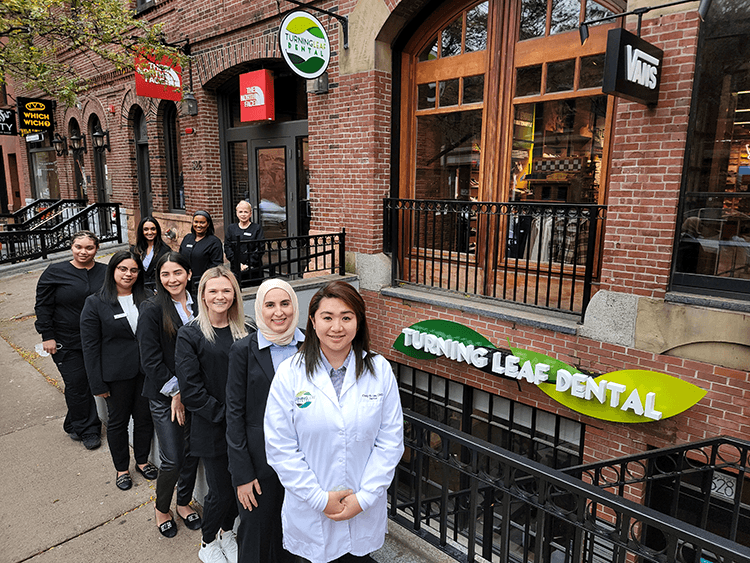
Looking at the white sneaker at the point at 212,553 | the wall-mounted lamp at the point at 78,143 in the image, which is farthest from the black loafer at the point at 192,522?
the wall-mounted lamp at the point at 78,143

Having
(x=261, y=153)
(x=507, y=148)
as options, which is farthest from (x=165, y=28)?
(x=507, y=148)

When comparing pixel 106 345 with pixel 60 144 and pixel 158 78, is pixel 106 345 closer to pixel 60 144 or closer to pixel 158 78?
pixel 158 78

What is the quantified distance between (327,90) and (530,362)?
4.84 metres

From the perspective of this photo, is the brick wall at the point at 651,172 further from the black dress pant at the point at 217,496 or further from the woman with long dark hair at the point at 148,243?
→ the woman with long dark hair at the point at 148,243

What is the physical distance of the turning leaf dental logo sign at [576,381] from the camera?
462 cm

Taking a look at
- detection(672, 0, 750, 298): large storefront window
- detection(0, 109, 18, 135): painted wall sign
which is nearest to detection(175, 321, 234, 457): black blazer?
detection(672, 0, 750, 298): large storefront window

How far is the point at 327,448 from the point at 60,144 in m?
16.8

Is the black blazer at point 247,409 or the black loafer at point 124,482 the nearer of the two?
the black blazer at point 247,409

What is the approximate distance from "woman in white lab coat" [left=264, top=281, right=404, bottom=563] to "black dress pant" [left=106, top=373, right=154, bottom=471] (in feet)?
6.92

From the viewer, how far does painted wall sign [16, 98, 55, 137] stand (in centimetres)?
1320

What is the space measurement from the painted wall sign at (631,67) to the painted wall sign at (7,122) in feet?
49.1

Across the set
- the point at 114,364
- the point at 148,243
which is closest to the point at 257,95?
the point at 148,243

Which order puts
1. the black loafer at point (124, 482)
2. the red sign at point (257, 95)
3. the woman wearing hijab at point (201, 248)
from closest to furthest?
the black loafer at point (124, 482)
the woman wearing hijab at point (201, 248)
the red sign at point (257, 95)

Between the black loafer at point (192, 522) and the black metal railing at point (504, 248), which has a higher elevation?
the black metal railing at point (504, 248)
